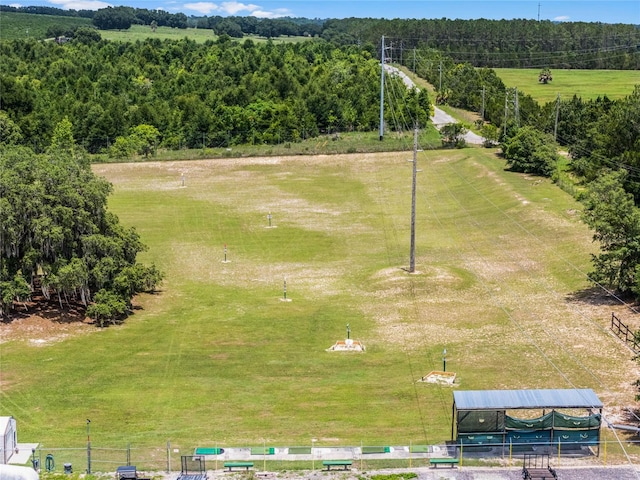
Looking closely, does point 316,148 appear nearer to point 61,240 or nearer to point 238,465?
point 61,240

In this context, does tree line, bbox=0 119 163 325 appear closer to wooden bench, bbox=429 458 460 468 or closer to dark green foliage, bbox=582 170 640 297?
wooden bench, bbox=429 458 460 468

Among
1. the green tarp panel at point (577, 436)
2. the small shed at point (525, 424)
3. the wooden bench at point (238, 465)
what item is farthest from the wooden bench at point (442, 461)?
the wooden bench at point (238, 465)

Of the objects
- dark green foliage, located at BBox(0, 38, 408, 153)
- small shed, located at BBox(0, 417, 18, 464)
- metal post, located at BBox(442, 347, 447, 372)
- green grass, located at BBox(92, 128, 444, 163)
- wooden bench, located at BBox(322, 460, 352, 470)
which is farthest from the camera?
dark green foliage, located at BBox(0, 38, 408, 153)

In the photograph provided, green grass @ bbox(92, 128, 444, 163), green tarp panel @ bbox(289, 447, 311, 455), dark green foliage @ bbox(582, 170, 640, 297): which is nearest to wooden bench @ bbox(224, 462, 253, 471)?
green tarp panel @ bbox(289, 447, 311, 455)

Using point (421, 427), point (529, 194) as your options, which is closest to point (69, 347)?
point (421, 427)

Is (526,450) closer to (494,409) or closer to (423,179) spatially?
(494,409)
